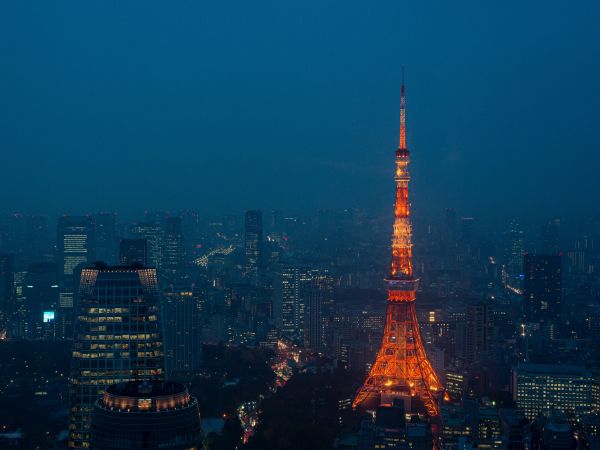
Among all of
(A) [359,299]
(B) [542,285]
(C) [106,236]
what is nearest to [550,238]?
(B) [542,285]

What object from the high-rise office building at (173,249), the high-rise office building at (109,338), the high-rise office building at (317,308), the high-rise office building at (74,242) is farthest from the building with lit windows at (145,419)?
the high-rise office building at (173,249)

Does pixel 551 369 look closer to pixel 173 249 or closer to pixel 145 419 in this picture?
pixel 145 419

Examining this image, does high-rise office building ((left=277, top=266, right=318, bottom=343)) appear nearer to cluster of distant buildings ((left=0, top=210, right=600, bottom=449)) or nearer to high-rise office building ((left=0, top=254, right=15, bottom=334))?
cluster of distant buildings ((left=0, top=210, right=600, bottom=449))


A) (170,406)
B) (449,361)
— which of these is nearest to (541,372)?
(449,361)

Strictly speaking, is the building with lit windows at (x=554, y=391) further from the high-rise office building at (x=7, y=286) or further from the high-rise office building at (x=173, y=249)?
the high-rise office building at (x=7, y=286)

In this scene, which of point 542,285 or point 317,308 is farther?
point 317,308

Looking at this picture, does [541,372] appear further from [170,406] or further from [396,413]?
[170,406]

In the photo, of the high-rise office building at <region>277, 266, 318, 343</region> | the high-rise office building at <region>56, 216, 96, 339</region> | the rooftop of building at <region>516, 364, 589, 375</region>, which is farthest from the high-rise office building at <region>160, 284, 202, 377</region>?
the rooftop of building at <region>516, 364, 589, 375</region>
